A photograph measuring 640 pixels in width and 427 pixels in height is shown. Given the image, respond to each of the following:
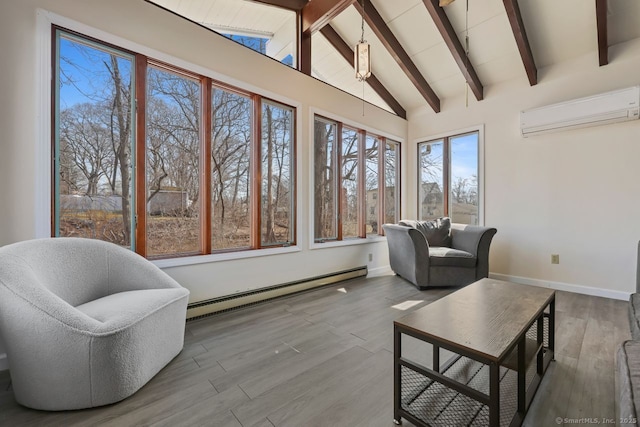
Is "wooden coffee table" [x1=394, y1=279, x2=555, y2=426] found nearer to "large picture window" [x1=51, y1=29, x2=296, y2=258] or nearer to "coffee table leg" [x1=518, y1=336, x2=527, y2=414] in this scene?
"coffee table leg" [x1=518, y1=336, x2=527, y2=414]

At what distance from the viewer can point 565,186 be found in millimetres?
3377

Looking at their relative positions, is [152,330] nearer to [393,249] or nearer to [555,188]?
[393,249]

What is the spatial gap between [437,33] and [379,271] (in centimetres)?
333

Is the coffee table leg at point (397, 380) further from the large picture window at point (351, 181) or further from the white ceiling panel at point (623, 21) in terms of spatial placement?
the white ceiling panel at point (623, 21)

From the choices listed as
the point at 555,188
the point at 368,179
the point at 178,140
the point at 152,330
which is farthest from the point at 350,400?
the point at 555,188

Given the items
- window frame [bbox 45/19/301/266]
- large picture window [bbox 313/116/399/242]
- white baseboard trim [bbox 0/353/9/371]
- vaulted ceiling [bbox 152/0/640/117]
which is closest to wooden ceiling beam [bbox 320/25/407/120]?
vaulted ceiling [bbox 152/0/640/117]

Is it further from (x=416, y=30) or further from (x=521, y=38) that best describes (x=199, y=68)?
(x=521, y=38)

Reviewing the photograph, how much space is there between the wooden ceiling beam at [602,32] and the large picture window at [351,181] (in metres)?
2.60

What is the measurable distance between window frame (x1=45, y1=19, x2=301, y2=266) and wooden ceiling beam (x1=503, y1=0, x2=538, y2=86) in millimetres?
2419

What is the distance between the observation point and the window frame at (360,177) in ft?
11.5

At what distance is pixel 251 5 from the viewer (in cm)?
306

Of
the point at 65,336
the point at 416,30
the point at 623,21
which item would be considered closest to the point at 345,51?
the point at 416,30

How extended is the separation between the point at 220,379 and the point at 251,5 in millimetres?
3604

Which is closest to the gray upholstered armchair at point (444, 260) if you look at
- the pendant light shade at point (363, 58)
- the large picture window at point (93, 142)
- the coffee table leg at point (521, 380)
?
the pendant light shade at point (363, 58)
